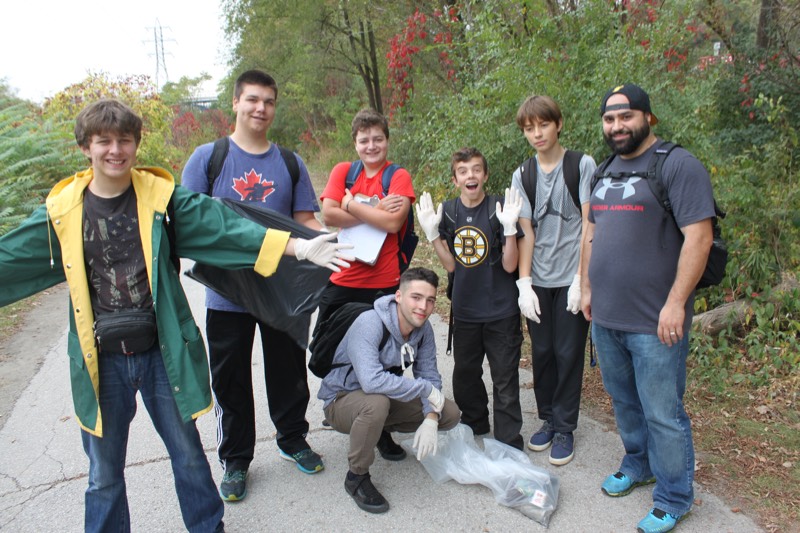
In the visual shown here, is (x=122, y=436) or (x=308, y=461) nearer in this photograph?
Answer: (x=122, y=436)

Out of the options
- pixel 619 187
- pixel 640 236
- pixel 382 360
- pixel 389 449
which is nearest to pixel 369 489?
pixel 389 449

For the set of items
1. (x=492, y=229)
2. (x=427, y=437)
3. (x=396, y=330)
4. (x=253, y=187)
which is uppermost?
(x=253, y=187)

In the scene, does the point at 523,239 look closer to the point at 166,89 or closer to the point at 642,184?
the point at 642,184

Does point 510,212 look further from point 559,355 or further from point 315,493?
point 315,493

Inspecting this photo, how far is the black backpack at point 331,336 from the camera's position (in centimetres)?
334

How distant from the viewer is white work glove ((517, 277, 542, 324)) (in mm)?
3305

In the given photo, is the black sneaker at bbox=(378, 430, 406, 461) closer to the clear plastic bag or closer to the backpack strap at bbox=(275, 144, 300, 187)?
the clear plastic bag

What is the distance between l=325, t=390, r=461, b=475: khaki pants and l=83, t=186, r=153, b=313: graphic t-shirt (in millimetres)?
1189

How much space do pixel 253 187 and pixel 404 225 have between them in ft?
3.32

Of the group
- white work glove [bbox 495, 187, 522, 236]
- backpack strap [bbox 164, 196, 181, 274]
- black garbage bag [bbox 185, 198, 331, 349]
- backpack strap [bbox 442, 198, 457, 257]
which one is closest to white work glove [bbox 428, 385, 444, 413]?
black garbage bag [bbox 185, 198, 331, 349]

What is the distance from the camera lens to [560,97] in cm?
554

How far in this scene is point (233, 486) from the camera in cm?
315

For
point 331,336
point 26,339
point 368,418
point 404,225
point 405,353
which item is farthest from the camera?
point 26,339

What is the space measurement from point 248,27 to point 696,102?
12.8m
